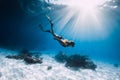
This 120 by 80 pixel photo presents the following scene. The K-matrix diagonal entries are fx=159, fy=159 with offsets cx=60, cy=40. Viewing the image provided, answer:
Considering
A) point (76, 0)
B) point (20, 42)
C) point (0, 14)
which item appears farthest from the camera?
point (20, 42)

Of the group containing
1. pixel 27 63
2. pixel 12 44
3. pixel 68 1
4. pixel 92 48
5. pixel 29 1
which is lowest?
pixel 27 63

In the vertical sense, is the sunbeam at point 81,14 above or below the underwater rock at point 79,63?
above

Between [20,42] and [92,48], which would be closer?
[20,42]

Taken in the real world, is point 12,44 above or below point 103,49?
below

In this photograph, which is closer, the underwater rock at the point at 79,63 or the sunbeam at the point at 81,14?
the underwater rock at the point at 79,63

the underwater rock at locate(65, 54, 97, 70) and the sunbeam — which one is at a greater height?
the sunbeam

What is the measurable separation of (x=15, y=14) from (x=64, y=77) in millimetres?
14951

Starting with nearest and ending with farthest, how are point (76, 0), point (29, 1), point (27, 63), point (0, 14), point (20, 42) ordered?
point (27, 63), point (29, 1), point (0, 14), point (76, 0), point (20, 42)

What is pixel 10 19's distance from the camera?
24.7m

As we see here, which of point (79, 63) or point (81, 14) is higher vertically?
point (81, 14)

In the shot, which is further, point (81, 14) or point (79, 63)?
point (81, 14)

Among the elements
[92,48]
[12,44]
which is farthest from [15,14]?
[92,48]

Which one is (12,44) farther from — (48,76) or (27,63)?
(48,76)

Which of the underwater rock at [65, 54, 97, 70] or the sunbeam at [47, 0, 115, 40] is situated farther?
the sunbeam at [47, 0, 115, 40]
